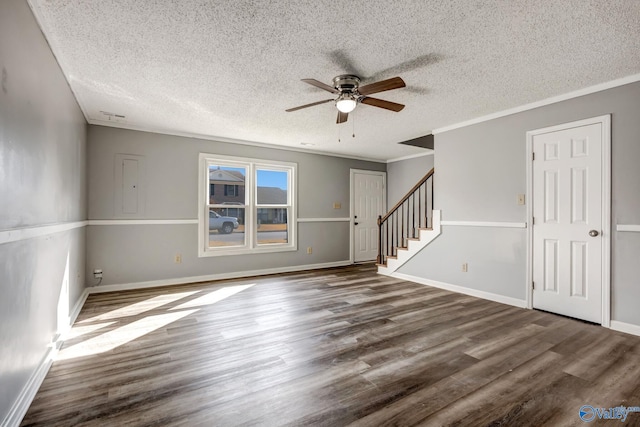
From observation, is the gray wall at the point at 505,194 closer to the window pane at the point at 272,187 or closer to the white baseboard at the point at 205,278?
the white baseboard at the point at 205,278

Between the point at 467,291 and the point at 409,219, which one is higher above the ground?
the point at 409,219

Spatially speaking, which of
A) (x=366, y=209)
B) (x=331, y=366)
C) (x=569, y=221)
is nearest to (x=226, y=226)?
(x=366, y=209)

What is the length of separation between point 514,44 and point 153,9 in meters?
2.57

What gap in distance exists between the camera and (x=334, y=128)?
451 centimetres

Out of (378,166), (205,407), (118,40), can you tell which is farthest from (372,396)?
(378,166)

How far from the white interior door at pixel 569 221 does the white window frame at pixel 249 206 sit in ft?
12.6

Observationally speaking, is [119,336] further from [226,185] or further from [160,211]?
[226,185]

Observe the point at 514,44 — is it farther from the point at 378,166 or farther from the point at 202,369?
the point at 378,166

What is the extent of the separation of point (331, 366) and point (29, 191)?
2.27 metres

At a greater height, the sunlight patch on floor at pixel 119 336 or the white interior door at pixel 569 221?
the white interior door at pixel 569 221

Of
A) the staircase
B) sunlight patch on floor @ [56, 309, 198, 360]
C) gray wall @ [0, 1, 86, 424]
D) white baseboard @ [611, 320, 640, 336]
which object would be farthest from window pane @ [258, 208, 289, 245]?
white baseboard @ [611, 320, 640, 336]

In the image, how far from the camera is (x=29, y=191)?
1845 millimetres

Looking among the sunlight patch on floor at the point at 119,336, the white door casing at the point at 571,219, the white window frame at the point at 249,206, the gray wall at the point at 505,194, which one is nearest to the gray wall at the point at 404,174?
the gray wall at the point at 505,194

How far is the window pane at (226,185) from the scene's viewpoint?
5152 millimetres
